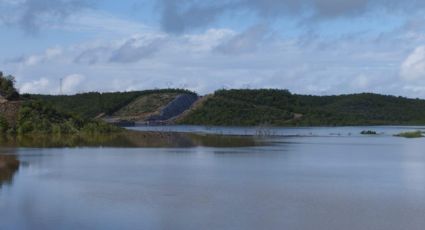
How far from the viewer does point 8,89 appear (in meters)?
62.9

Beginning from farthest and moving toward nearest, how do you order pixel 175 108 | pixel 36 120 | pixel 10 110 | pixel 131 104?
pixel 131 104 < pixel 175 108 < pixel 10 110 < pixel 36 120

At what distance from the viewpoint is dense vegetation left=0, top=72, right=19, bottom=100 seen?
6244cm

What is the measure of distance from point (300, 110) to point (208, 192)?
109m

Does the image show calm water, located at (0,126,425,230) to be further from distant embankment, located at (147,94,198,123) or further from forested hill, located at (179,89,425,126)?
distant embankment, located at (147,94,198,123)

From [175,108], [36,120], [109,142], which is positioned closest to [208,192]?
[109,142]

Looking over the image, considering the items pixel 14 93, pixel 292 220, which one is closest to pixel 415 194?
pixel 292 220

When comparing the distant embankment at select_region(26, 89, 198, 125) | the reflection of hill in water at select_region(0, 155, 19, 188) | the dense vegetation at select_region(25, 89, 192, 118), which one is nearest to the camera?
the reflection of hill in water at select_region(0, 155, 19, 188)

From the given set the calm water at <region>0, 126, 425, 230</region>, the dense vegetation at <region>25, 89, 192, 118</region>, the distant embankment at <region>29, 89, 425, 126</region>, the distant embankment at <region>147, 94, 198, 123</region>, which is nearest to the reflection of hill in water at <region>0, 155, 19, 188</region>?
the calm water at <region>0, 126, 425, 230</region>

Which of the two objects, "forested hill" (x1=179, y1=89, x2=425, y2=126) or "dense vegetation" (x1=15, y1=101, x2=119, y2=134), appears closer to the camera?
"dense vegetation" (x1=15, y1=101, x2=119, y2=134)

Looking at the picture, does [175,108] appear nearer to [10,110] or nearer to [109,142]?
[10,110]

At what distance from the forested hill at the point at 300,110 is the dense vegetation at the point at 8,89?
45.2 meters

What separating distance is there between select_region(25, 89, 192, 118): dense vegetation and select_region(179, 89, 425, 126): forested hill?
12.5 meters

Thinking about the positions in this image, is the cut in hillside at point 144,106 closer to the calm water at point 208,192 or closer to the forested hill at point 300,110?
the forested hill at point 300,110

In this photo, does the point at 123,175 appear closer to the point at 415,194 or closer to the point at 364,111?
the point at 415,194
